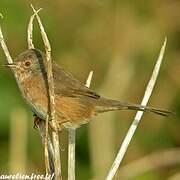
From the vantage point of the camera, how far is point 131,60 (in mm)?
10047

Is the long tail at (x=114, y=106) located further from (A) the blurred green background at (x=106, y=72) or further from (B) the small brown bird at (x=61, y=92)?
(A) the blurred green background at (x=106, y=72)

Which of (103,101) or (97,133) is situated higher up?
(103,101)

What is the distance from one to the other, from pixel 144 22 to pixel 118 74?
42.9 inches

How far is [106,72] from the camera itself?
390 inches

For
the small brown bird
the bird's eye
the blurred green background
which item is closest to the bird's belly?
the small brown bird

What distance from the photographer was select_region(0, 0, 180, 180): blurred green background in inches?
344

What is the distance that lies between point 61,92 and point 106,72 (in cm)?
240

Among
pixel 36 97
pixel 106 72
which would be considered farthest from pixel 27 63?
pixel 106 72

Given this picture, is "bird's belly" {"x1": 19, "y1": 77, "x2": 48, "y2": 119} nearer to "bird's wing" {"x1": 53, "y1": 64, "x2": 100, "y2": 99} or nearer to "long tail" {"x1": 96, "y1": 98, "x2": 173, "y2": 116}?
"bird's wing" {"x1": 53, "y1": 64, "x2": 100, "y2": 99}

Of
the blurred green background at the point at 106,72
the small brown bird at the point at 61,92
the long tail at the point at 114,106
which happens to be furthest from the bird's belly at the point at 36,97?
the blurred green background at the point at 106,72

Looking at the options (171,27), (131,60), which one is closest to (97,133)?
(131,60)

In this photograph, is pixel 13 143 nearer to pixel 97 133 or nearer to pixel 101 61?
pixel 97 133

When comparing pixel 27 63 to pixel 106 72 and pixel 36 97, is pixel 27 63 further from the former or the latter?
pixel 106 72

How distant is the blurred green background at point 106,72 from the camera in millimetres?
8734
